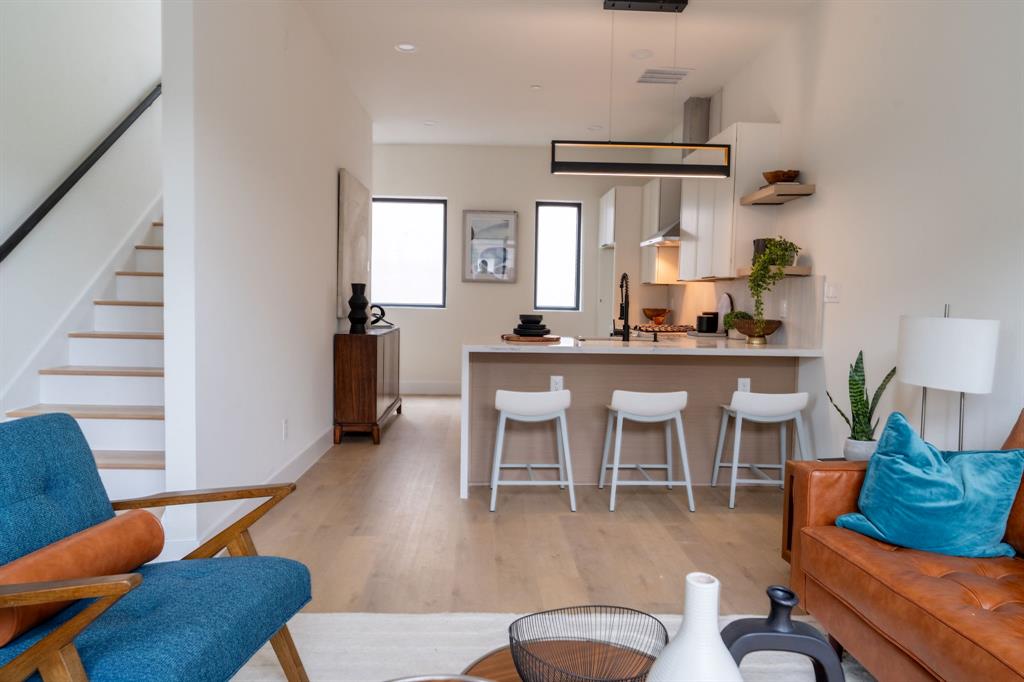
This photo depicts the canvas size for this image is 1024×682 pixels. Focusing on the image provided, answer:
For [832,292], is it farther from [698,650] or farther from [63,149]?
[63,149]

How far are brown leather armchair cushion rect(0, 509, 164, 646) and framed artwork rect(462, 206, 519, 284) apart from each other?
268 inches

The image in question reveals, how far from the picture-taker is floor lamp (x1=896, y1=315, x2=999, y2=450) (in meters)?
2.55

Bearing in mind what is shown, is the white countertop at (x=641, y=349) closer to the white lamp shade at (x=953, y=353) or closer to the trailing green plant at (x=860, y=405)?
the trailing green plant at (x=860, y=405)

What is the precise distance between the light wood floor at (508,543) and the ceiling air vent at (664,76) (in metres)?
3.38

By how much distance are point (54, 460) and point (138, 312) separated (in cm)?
253

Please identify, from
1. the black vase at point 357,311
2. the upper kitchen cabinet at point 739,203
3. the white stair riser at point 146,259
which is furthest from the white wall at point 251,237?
the upper kitchen cabinet at point 739,203

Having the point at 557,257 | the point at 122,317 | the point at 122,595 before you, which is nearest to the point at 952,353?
the point at 122,595

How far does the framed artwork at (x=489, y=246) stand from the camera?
8.50 metres

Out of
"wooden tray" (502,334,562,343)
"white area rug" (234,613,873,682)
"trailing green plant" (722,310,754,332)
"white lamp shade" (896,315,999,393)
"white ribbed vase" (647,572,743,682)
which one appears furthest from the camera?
"trailing green plant" (722,310,754,332)

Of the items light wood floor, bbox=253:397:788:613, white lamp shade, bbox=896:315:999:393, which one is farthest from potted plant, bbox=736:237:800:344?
white lamp shade, bbox=896:315:999:393

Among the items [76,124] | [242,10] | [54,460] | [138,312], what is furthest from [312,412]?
[54,460]

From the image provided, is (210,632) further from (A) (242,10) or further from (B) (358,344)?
(B) (358,344)

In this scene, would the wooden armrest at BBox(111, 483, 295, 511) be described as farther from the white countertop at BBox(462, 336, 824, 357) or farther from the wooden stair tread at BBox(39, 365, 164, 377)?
the white countertop at BBox(462, 336, 824, 357)

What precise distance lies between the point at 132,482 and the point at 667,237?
4.77 meters
